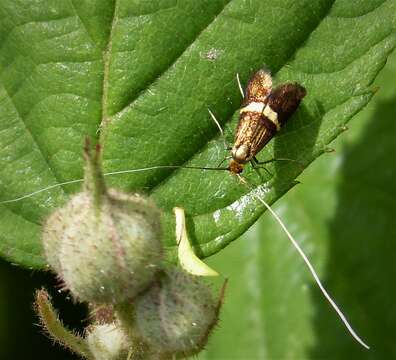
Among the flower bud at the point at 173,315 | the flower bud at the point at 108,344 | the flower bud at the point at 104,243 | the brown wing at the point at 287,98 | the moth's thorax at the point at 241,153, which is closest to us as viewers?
the flower bud at the point at 104,243

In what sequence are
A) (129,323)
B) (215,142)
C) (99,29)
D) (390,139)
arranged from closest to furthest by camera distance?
(129,323)
(99,29)
(215,142)
(390,139)

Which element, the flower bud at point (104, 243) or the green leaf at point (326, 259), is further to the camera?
the green leaf at point (326, 259)

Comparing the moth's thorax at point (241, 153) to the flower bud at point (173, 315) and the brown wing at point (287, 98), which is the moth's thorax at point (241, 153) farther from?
the flower bud at point (173, 315)

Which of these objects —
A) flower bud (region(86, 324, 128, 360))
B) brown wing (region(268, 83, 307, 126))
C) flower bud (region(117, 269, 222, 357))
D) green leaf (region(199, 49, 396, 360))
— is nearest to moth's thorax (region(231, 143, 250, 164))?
Answer: brown wing (region(268, 83, 307, 126))

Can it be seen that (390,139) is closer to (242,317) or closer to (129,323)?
(242,317)

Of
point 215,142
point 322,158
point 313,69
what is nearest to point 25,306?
point 322,158

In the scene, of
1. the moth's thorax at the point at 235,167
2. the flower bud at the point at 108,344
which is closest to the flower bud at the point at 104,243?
the flower bud at the point at 108,344

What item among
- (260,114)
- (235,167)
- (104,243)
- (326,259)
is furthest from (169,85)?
(326,259)
